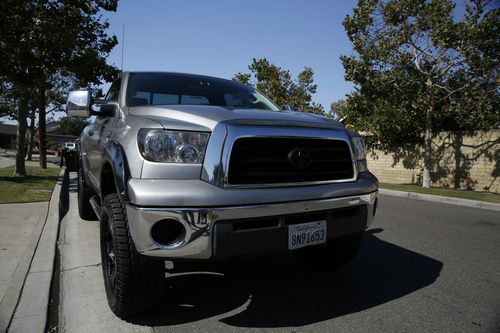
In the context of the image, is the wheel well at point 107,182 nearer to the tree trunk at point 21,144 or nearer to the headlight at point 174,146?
the headlight at point 174,146

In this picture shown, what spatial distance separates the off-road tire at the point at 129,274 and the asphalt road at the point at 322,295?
0.18 metres

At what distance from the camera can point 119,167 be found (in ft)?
9.16

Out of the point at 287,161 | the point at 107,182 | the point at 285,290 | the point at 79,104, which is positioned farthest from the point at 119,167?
the point at 285,290

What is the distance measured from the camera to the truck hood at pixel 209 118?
2.72 metres

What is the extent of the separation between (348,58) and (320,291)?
48.8ft

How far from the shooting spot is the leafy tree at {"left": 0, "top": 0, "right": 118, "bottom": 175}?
33.7 feet

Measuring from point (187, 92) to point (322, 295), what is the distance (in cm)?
228

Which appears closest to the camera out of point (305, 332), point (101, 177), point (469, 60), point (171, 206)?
point (171, 206)

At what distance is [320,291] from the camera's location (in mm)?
3543

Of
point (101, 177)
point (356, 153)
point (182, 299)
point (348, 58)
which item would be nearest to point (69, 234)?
point (101, 177)

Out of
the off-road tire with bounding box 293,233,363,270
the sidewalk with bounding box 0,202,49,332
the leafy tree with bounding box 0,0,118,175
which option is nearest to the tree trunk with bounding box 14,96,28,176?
the leafy tree with bounding box 0,0,118,175

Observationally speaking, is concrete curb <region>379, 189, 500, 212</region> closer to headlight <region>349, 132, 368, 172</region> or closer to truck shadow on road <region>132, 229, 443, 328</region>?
truck shadow on road <region>132, 229, 443, 328</region>

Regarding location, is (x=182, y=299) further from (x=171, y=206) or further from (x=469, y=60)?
(x=469, y=60)

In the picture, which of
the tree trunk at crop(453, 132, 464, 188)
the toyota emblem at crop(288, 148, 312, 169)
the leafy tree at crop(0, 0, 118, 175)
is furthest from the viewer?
the tree trunk at crop(453, 132, 464, 188)
